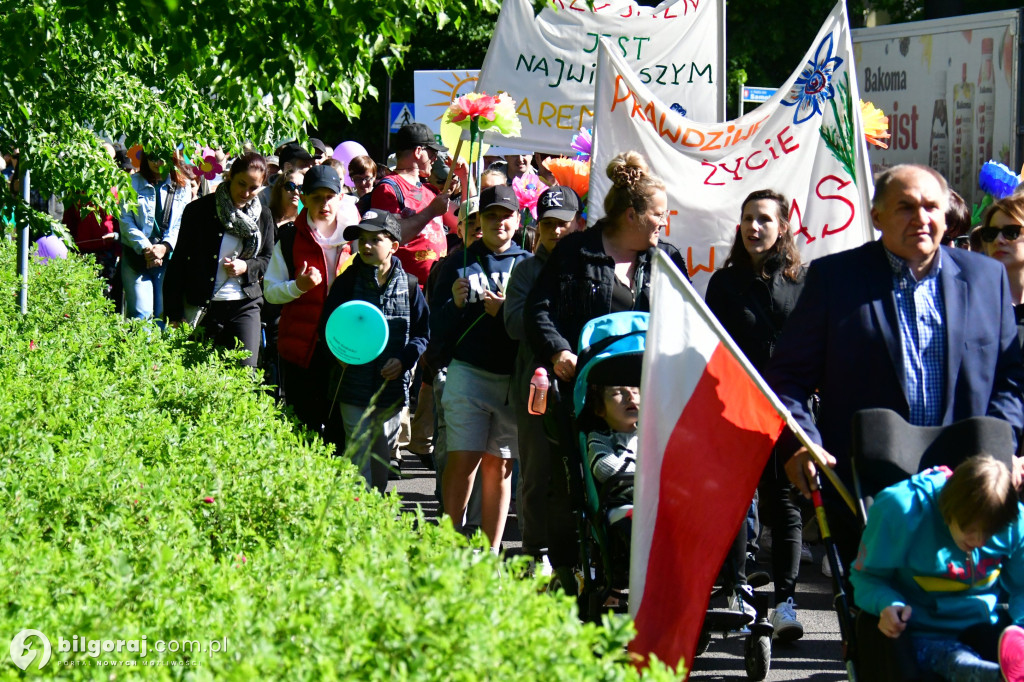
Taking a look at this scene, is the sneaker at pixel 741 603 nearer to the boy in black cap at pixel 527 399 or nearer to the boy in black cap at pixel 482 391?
the boy in black cap at pixel 527 399

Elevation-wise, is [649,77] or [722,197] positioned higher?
[649,77]

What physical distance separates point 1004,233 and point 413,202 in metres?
5.30

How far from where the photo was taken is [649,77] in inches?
387

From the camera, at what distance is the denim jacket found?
12.5m

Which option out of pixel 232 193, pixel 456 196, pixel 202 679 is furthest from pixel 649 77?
pixel 202 679

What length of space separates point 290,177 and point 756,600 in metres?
6.35

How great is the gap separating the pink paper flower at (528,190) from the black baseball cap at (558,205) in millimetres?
3291

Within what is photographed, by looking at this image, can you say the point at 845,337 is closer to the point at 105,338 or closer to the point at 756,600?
the point at 756,600

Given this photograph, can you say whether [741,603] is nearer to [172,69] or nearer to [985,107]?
[172,69]

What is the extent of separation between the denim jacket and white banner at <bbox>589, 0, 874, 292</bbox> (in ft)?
19.3

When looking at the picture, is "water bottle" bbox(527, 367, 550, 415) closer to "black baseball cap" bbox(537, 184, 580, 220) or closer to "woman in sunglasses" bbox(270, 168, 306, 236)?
"black baseball cap" bbox(537, 184, 580, 220)

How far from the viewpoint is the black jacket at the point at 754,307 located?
21.2 feet

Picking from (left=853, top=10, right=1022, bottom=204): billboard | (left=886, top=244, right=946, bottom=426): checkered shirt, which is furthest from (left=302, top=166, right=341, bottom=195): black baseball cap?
(left=853, top=10, right=1022, bottom=204): billboard

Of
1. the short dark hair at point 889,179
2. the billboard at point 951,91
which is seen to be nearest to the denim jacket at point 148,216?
the billboard at point 951,91
